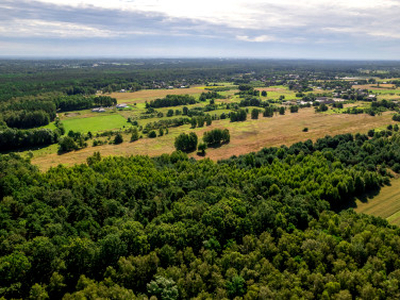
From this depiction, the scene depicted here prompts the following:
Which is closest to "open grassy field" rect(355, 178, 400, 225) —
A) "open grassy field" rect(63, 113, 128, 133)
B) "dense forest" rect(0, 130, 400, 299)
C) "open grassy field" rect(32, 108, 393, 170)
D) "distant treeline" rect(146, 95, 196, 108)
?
"dense forest" rect(0, 130, 400, 299)

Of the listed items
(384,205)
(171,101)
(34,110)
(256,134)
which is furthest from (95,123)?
(384,205)

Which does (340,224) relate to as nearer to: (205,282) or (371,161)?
(205,282)

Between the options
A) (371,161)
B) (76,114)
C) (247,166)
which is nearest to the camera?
(247,166)

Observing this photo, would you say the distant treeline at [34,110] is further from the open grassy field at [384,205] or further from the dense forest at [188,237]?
the open grassy field at [384,205]

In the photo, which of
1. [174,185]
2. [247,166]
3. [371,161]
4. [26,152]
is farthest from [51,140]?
[371,161]

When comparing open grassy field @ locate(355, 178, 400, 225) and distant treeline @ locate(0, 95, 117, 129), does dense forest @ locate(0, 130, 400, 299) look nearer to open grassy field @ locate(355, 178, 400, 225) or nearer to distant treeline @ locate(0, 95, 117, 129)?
open grassy field @ locate(355, 178, 400, 225)

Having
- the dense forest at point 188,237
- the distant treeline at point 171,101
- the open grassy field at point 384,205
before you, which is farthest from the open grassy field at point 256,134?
the distant treeline at point 171,101
